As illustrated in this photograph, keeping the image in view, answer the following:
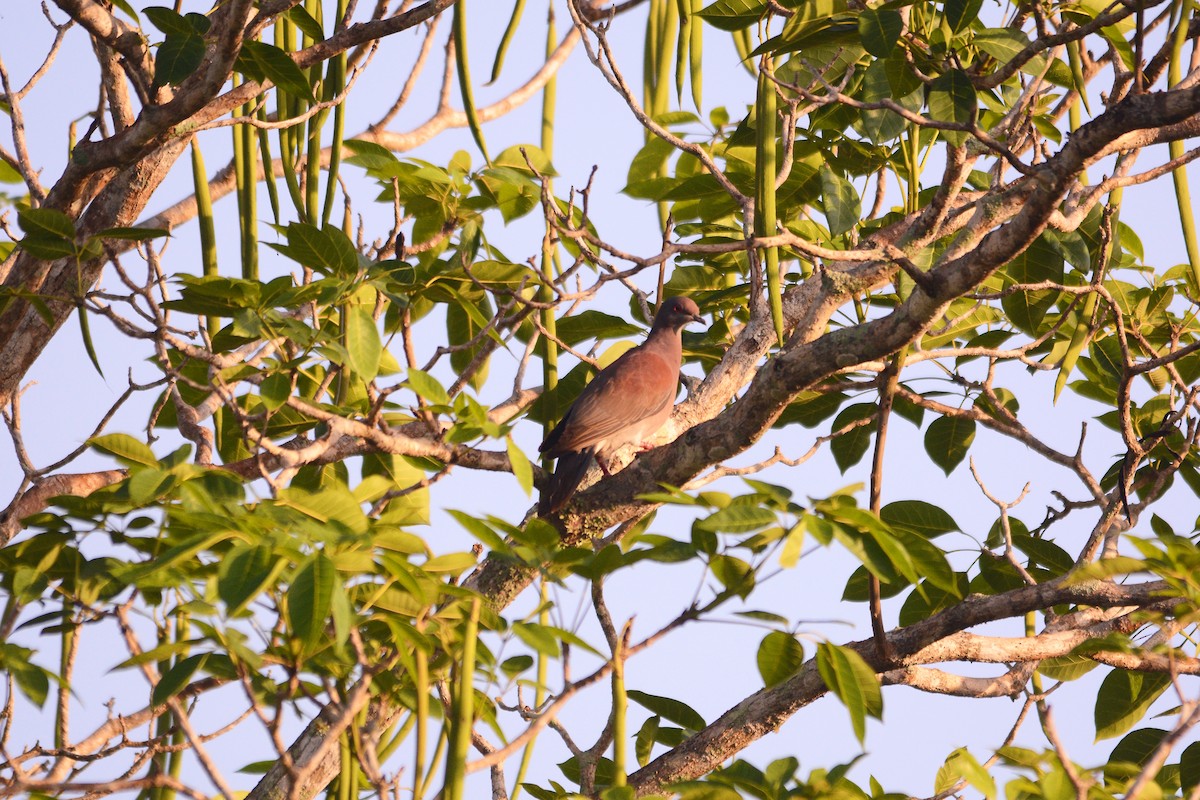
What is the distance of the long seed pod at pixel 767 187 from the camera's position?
2.40 metres

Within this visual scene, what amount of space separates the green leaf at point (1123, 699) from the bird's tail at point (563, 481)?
143 centimetres

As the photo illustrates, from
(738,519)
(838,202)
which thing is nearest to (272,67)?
A: (838,202)

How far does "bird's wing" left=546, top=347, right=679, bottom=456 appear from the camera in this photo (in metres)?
3.54

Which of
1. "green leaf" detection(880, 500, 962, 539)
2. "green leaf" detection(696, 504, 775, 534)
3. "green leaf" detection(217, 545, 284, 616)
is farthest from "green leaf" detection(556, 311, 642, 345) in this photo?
"green leaf" detection(217, 545, 284, 616)

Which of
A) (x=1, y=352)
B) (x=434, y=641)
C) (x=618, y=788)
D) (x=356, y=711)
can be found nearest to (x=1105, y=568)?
(x=618, y=788)

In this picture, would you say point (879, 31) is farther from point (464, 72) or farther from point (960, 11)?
point (464, 72)

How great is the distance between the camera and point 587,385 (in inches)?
149

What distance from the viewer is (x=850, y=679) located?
1.90 m

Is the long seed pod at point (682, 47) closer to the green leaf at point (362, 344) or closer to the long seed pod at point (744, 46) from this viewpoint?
the long seed pod at point (744, 46)

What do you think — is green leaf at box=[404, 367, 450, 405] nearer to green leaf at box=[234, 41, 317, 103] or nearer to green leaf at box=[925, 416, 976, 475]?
green leaf at box=[234, 41, 317, 103]

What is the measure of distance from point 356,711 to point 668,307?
262 centimetres

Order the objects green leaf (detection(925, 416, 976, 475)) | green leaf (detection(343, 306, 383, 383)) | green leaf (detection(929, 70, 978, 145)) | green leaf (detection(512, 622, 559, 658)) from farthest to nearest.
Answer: green leaf (detection(925, 416, 976, 475))
green leaf (detection(929, 70, 978, 145))
green leaf (detection(343, 306, 383, 383))
green leaf (detection(512, 622, 559, 658))

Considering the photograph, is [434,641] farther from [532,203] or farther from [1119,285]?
[1119,285]

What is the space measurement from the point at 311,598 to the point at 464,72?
5.12ft
